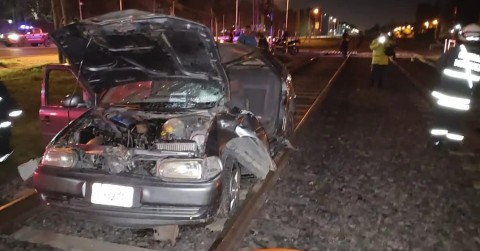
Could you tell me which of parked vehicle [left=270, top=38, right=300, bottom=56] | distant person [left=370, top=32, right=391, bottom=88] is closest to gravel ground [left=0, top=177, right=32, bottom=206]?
distant person [left=370, top=32, right=391, bottom=88]

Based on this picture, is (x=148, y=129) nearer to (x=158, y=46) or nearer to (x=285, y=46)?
(x=158, y=46)

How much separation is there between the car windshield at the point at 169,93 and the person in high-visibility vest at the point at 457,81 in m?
3.86

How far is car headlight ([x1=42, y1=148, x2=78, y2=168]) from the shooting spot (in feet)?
13.0

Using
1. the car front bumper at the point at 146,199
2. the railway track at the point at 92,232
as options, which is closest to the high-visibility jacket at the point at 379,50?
the railway track at the point at 92,232

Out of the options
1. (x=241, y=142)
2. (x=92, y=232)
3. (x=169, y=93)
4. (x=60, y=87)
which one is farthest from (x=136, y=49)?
(x=60, y=87)

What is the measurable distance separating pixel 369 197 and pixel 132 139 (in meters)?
2.80

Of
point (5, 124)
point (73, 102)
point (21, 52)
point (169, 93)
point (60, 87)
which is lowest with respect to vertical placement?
point (60, 87)

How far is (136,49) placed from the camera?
460 cm

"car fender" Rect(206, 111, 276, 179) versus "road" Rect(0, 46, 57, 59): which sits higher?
"car fender" Rect(206, 111, 276, 179)

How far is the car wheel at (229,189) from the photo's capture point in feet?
13.8

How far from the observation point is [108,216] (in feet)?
12.4

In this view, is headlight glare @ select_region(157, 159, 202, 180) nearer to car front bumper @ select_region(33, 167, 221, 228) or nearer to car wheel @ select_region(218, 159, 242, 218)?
car front bumper @ select_region(33, 167, 221, 228)

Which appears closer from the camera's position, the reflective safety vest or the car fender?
the car fender

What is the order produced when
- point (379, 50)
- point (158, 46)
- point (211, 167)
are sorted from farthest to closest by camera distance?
point (379, 50) < point (158, 46) < point (211, 167)
